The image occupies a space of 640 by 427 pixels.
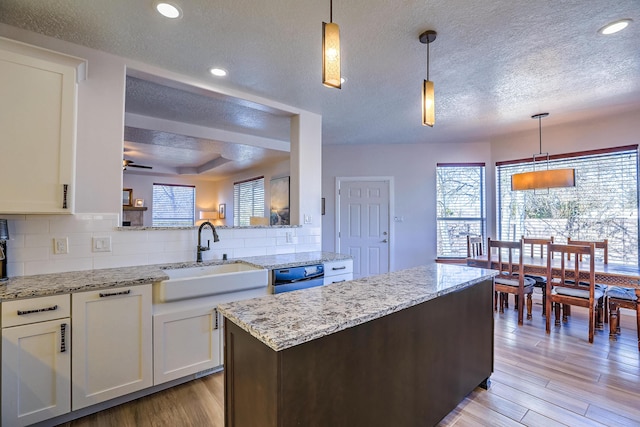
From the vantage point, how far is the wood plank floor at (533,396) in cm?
185

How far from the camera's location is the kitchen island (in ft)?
3.40

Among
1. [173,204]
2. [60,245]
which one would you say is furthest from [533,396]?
[173,204]

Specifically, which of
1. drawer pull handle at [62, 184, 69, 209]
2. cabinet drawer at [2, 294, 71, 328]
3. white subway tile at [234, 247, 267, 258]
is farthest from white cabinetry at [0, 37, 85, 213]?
white subway tile at [234, 247, 267, 258]

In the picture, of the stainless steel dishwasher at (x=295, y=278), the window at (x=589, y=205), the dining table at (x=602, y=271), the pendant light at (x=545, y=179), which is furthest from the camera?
the window at (x=589, y=205)

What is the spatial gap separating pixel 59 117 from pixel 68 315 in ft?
3.95

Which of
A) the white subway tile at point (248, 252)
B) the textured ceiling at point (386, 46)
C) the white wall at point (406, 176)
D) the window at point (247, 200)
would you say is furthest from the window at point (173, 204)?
the white subway tile at point (248, 252)

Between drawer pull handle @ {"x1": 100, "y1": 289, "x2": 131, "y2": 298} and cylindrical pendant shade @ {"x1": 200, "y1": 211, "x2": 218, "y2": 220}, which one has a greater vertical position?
cylindrical pendant shade @ {"x1": 200, "y1": 211, "x2": 218, "y2": 220}

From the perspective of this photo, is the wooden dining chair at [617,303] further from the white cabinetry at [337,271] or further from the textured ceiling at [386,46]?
the white cabinetry at [337,271]

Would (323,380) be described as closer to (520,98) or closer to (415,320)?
(415,320)

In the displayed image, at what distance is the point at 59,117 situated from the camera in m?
1.87

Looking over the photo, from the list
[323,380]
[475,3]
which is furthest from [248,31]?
[323,380]

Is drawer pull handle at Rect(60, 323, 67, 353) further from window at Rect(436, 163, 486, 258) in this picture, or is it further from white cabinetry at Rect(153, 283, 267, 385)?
window at Rect(436, 163, 486, 258)

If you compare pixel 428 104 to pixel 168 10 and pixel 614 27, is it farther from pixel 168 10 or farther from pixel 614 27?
pixel 168 10

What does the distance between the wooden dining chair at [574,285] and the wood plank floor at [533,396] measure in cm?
37
